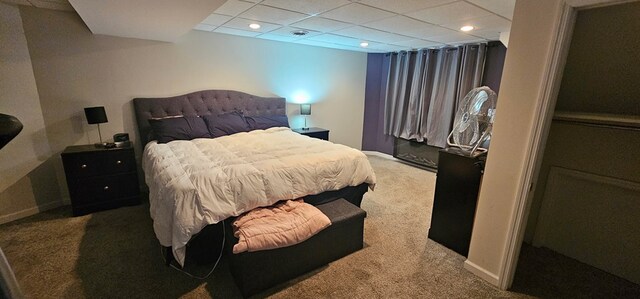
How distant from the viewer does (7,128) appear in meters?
0.52

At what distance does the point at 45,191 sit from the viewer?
9.61ft

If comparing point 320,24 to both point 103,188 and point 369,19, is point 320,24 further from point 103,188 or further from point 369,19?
point 103,188

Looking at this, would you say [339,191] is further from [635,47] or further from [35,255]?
[35,255]

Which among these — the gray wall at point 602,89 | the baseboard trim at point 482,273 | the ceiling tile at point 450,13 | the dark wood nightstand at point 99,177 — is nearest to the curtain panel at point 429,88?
the ceiling tile at point 450,13

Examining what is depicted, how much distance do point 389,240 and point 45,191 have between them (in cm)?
365

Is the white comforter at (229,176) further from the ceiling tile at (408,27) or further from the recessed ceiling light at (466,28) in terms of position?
the recessed ceiling light at (466,28)

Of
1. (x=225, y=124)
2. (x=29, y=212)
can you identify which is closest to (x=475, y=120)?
(x=225, y=124)

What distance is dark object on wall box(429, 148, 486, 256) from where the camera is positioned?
2154mm

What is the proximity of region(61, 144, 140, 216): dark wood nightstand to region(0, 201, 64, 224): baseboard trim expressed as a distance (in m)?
0.45

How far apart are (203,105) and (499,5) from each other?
3509 mm

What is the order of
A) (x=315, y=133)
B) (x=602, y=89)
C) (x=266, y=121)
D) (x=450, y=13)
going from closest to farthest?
(x=602, y=89) → (x=450, y=13) → (x=266, y=121) → (x=315, y=133)

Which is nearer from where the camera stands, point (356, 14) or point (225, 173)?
point (225, 173)

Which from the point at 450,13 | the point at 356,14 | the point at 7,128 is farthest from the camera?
the point at 356,14

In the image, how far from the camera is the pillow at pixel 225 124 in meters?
3.55
